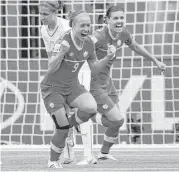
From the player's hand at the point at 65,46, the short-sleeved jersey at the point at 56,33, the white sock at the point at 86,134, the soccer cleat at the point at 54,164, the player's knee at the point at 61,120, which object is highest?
the short-sleeved jersey at the point at 56,33

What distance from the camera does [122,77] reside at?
14.5m

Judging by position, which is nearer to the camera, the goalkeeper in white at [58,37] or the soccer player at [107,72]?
the goalkeeper in white at [58,37]

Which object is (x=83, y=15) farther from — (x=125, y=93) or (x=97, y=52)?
(x=125, y=93)

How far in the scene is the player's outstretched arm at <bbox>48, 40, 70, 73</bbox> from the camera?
7383 mm

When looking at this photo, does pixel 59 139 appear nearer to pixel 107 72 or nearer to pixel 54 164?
pixel 54 164

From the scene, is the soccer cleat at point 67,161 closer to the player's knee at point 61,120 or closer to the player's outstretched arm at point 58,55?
the player's knee at point 61,120

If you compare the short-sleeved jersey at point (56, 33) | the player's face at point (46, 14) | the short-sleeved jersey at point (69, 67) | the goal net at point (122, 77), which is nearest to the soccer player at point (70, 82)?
the short-sleeved jersey at point (69, 67)

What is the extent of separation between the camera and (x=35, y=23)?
1362 cm

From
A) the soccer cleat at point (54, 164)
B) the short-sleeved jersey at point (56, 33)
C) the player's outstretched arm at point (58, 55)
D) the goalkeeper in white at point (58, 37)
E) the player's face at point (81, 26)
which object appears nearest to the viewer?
the player's outstretched arm at point (58, 55)

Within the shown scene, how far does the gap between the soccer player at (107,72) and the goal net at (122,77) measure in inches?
182

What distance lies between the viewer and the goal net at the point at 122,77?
13.8m

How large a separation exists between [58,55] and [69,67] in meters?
0.27

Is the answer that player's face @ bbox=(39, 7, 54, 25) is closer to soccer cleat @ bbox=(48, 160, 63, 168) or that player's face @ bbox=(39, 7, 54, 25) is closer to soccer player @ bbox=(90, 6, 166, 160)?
→ soccer player @ bbox=(90, 6, 166, 160)

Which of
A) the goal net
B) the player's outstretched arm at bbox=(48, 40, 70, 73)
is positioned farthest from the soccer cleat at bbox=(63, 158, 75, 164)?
the goal net
